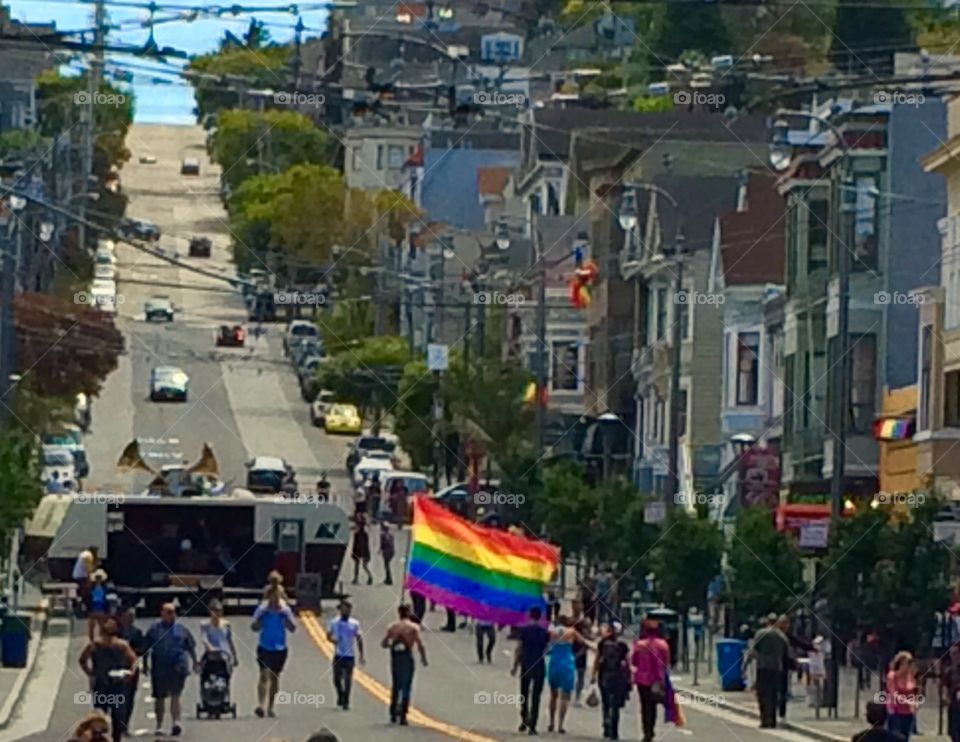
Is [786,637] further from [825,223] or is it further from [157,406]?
[157,406]

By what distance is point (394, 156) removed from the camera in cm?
18338

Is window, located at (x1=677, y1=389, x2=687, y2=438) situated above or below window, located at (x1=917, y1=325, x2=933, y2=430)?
below

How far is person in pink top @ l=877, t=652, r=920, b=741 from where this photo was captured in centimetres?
3741

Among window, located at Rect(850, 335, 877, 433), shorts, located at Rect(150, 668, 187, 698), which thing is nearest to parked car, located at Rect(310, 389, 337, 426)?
window, located at Rect(850, 335, 877, 433)

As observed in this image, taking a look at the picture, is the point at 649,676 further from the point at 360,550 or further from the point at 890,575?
the point at 360,550

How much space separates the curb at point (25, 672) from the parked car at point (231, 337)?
258 feet

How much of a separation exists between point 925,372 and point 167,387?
228ft

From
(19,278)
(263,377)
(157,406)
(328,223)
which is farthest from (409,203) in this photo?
(19,278)

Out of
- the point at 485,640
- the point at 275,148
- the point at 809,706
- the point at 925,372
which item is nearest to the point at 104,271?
the point at 275,148

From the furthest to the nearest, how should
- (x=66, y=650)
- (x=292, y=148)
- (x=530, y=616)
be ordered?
(x=292, y=148)
(x=66, y=650)
(x=530, y=616)

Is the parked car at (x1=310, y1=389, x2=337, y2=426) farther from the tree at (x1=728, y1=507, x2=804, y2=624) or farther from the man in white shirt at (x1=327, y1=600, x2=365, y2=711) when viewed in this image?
the man in white shirt at (x1=327, y1=600, x2=365, y2=711)

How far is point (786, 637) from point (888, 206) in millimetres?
25505

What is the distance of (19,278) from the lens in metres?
112

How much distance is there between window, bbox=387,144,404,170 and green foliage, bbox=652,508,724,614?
12511 centimetres
